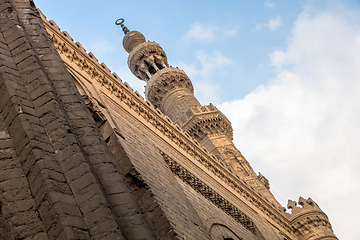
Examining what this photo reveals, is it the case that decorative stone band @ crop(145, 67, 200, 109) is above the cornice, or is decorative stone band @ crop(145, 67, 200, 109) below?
above

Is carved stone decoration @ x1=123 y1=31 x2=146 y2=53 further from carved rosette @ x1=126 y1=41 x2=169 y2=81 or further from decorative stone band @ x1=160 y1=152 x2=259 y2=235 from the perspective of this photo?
decorative stone band @ x1=160 y1=152 x2=259 y2=235

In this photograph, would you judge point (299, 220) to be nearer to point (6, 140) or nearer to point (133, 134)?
point (133, 134)

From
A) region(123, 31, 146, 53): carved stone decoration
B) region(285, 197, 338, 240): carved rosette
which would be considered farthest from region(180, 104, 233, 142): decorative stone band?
region(123, 31, 146, 53): carved stone decoration

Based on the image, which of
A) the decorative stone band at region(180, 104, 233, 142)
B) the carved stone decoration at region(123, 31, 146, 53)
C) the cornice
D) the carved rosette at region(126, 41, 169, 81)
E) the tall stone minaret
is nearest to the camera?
the cornice

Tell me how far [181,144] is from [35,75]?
6546 millimetres

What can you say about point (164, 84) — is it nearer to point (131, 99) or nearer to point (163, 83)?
point (163, 83)

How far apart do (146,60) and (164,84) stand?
8.35 ft

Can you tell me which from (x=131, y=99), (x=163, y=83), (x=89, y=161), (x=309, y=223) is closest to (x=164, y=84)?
(x=163, y=83)

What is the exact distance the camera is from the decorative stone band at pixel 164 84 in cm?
2386

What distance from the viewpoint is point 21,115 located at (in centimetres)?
423

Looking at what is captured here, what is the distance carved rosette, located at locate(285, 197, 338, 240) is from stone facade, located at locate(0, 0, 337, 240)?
2490mm

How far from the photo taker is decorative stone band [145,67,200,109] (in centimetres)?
2386

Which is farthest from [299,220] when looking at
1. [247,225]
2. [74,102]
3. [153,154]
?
[74,102]

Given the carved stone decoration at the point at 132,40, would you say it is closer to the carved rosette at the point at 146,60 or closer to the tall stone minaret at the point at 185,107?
the tall stone minaret at the point at 185,107
